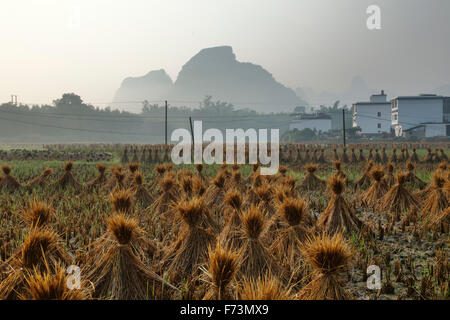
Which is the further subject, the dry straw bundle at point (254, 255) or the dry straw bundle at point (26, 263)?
the dry straw bundle at point (254, 255)

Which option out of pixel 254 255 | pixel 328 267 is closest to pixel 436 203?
pixel 254 255

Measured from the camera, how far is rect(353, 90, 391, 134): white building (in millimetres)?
65000

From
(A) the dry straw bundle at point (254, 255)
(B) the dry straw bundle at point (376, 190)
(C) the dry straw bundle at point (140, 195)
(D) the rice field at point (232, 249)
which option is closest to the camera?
(D) the rice field at point (232, 249)

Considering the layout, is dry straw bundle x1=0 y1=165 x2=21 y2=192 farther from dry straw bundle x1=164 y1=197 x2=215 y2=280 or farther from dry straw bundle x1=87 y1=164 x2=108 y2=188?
dry straw bundle x1=164 y1=197 x2=215 y2=280

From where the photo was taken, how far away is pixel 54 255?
358 cm

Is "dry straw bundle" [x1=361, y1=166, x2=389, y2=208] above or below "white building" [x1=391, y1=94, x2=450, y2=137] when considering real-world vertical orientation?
below

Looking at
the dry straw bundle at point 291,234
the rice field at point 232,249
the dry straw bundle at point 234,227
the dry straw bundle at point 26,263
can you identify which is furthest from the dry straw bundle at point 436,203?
the dry straw bundle at point 26,263

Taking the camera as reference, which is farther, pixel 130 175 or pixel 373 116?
pixel 373 116

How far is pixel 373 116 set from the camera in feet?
214

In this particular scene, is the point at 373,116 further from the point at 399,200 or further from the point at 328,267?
the point at 328,267

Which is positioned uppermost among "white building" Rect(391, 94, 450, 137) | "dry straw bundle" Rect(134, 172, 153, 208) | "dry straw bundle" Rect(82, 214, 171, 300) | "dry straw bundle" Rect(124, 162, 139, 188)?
"white building" Rect(391, 94, 450, 137)

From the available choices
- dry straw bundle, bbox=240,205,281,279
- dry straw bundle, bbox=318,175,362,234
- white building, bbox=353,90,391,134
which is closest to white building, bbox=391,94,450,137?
white building, bbox=353,90,391,134

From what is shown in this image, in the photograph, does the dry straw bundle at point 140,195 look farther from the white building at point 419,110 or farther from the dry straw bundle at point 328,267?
the white building at point 419,110

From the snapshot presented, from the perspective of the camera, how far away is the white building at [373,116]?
65.0 m
